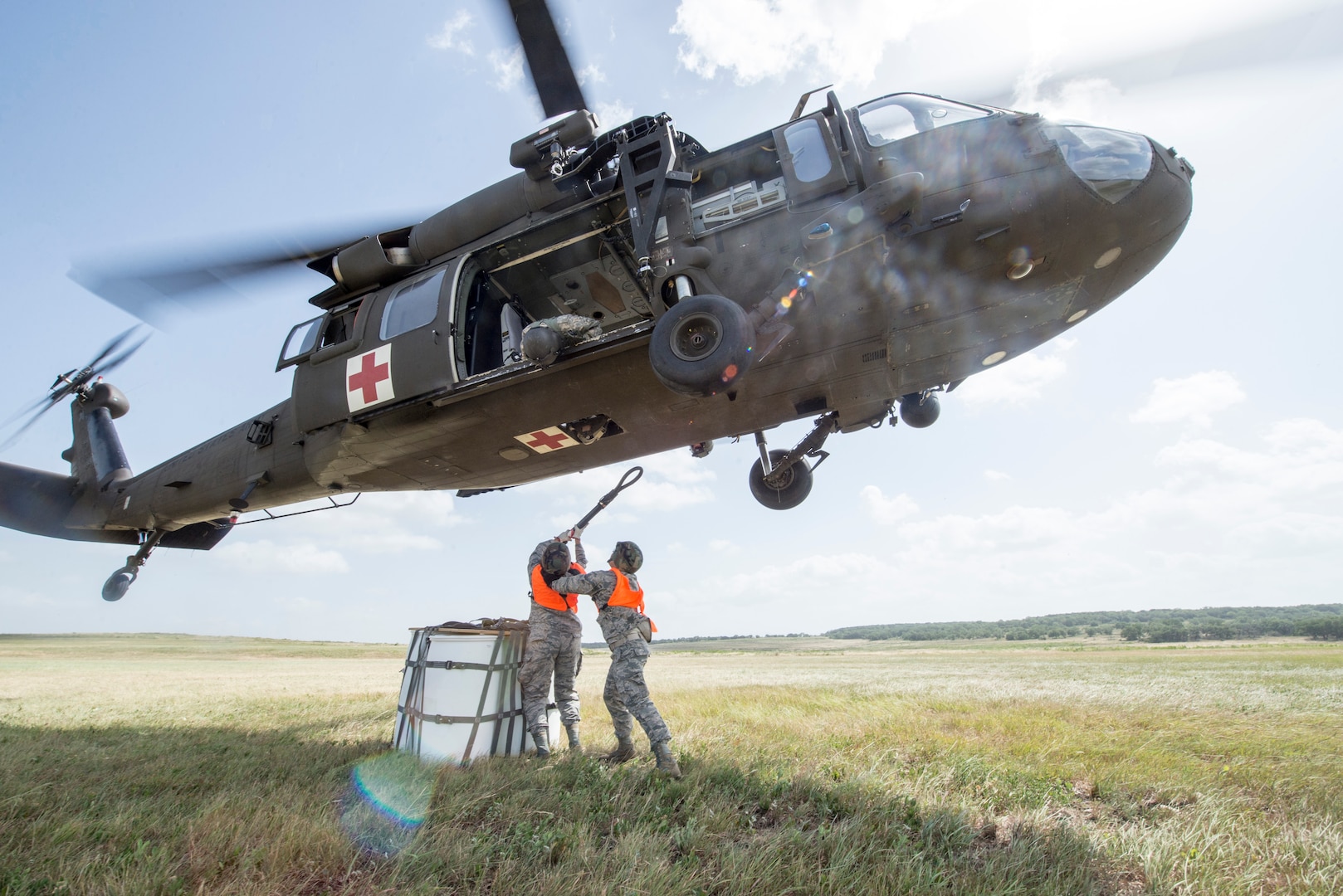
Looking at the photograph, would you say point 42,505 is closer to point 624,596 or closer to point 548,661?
point 548,661

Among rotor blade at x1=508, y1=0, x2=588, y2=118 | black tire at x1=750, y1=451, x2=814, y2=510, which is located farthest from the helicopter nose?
rotor blade at x1=508, y1=0, x2=588, y2=118

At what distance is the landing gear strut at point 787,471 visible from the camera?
668cm

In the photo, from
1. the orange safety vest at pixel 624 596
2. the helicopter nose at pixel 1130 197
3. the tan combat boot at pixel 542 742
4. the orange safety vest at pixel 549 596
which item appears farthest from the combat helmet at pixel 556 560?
the helicopter nose at pixel 1130 197

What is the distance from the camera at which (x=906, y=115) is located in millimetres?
5352

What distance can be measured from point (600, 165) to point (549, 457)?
3.11m

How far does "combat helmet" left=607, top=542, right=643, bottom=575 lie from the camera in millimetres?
5797

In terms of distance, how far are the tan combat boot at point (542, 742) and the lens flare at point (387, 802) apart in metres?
0.92

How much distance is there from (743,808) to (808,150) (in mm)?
4985

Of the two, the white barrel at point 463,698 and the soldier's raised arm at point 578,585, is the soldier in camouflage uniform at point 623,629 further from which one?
the white barrel at point 463,698

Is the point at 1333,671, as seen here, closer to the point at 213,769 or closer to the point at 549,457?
the point at 549,457

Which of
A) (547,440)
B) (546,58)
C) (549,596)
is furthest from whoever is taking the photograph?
(547,440)

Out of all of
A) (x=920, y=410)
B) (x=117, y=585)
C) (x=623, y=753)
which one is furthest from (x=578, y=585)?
(x=117, y=585)

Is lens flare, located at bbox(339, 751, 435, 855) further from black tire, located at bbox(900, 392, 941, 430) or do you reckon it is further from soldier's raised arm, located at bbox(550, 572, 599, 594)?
black tire, located at bbox(900, 392, 941, 430)

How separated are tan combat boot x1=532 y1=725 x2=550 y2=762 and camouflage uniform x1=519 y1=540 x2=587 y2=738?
3 cm
